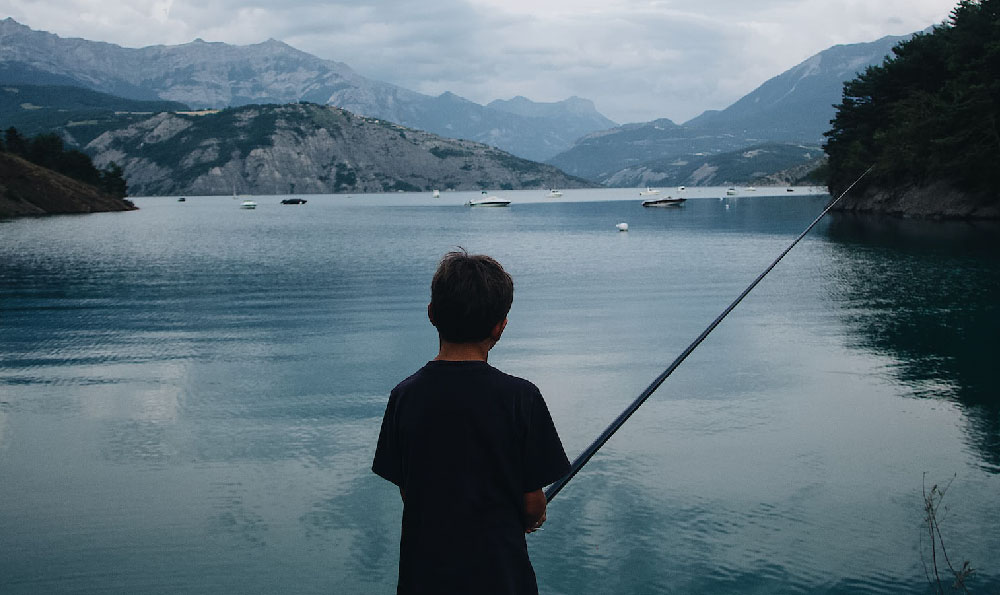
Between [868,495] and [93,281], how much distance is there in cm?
3267

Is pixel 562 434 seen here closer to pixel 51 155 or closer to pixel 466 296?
pixel 466 296

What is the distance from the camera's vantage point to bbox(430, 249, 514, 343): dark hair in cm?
335

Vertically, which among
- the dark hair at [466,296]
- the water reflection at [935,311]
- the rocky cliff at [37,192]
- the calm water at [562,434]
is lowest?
the calm water at [562,434]

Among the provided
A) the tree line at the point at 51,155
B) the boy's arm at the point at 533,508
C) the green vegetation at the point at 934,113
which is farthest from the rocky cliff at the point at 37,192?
the boy's arm at the point at 533,508

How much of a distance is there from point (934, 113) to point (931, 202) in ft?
28.1

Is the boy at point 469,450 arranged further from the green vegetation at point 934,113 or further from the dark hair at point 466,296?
the green vegetation at point 934,113

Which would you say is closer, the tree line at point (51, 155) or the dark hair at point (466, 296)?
the dark hair at point (466, 296)

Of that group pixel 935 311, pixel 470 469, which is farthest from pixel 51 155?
pixel 470 469

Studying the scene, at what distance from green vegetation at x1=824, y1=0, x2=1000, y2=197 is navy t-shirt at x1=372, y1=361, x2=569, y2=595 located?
181ft

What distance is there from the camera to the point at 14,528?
9.05m

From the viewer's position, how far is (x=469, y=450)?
3324 mm

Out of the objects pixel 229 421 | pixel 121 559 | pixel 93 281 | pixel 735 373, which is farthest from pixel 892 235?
pixel 121 559

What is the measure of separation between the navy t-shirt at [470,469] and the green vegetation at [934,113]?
55.3 metres

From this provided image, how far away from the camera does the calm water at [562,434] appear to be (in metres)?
8.23
